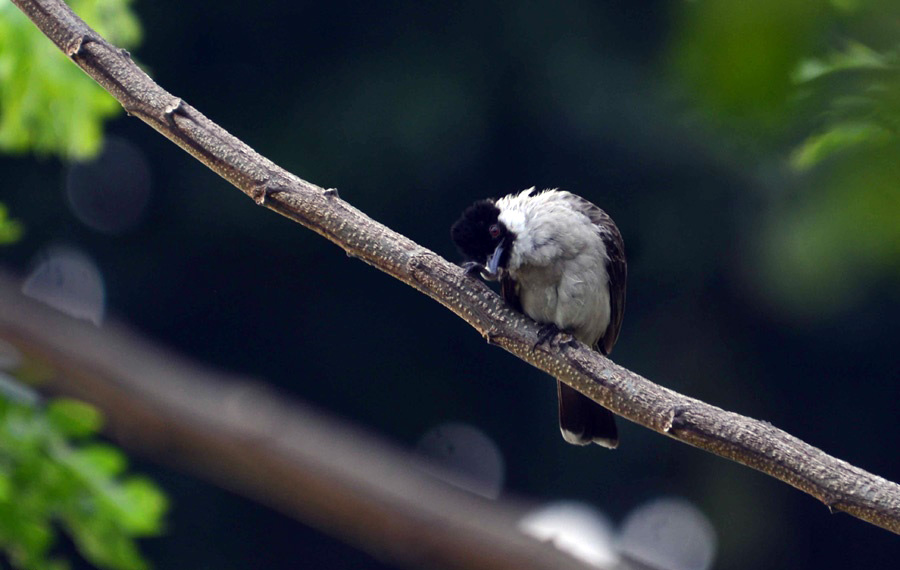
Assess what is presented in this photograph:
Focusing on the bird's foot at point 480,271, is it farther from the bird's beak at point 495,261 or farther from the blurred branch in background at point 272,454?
the blurred branch in background at point 272,454

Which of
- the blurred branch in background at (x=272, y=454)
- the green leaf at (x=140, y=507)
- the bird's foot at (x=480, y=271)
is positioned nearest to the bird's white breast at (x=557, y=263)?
the bird's foot at (x=480, y=271)

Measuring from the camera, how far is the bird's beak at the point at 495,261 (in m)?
3.50

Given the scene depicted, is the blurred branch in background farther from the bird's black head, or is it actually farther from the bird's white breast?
the bird's black head

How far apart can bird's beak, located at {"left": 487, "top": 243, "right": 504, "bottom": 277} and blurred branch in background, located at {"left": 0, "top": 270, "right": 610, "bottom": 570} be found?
1.71 m

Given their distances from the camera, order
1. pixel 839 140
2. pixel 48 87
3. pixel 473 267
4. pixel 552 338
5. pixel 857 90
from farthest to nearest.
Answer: pixel 48 87
pixel 473 267
pixel 552 338
pixel 839 140
pixel 857 90

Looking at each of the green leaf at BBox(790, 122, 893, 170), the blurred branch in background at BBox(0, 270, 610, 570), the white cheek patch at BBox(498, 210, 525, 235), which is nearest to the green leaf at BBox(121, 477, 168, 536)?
the blurred branch in background at BBox(0, 270, 610, 570)

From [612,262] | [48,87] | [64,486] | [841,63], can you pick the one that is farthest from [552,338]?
[48,87]

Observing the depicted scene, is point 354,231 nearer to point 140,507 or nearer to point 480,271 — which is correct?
point 480,271

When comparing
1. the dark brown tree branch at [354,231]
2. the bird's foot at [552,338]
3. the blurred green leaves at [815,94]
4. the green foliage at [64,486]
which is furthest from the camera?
the green foliage at [64,486]

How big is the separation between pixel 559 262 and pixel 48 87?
2.30 meters

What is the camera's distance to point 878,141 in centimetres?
67

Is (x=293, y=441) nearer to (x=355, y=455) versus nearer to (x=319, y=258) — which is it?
(x=355, y=455)

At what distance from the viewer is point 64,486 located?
359 cm

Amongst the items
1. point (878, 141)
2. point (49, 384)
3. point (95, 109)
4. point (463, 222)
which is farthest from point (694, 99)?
point (49, 384)
